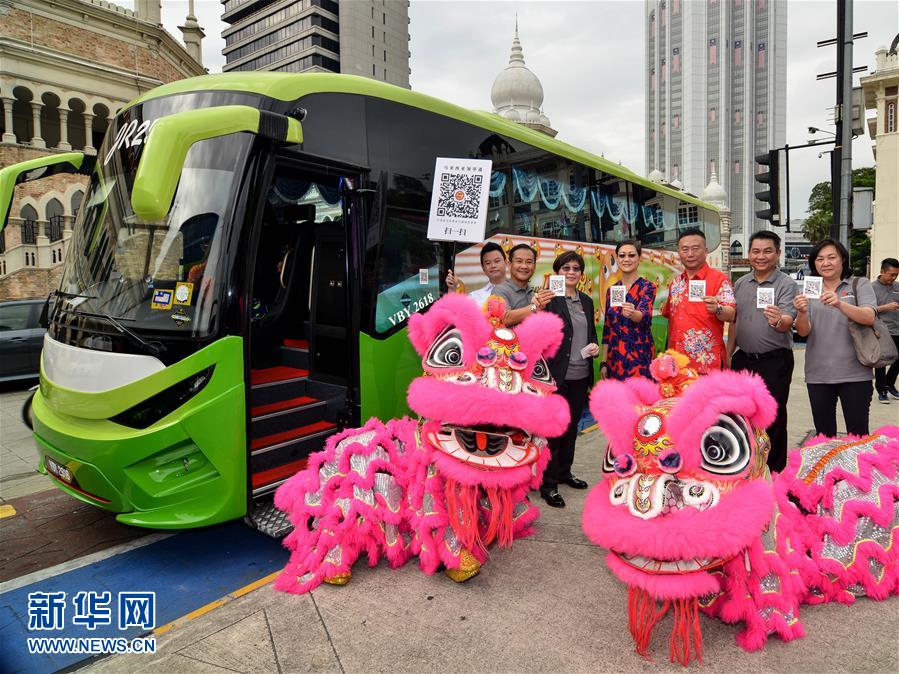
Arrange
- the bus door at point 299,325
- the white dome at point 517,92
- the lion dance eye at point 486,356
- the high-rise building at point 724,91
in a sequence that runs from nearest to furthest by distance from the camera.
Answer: the lion dance eye at point 486,356 < the bus door at point 299,325 < the white dome at point 517,92 < the high-rise building at point 724,91

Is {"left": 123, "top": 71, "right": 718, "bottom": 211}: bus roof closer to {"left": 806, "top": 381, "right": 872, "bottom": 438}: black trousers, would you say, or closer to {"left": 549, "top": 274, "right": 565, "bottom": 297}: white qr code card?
{"left": 549, "top": 274, "right": 565, "bottom": 297}: white qr code card

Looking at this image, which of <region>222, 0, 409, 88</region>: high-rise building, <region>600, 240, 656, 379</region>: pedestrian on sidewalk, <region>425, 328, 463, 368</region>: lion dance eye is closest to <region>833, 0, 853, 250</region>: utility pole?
<region>600, 240, 656, 379</region>: pedestrian on sidewalk

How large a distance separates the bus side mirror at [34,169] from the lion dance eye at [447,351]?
9.89ft

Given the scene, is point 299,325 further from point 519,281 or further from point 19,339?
point 19,339

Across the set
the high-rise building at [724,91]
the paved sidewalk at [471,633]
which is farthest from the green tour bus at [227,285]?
the high-rise building at [724,91]

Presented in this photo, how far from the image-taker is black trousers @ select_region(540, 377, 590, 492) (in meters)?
4.70

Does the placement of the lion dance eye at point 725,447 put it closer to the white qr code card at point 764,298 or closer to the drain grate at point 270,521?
the white qr code card at point 764,298

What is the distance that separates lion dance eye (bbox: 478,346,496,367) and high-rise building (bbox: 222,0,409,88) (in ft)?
213

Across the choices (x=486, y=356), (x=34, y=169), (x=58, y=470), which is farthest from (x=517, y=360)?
(x=34, y=169)

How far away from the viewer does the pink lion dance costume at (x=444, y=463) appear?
3.06 m

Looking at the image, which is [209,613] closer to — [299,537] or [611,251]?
[299,537]

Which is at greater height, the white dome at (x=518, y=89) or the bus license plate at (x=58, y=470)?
the white dome at (x=518, y=89)

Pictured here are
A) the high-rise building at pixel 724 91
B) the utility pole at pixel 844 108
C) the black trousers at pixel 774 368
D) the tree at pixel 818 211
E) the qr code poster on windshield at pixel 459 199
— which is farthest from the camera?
the high-rise building at pixel 724 91

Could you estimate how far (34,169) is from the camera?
13.9 ft
